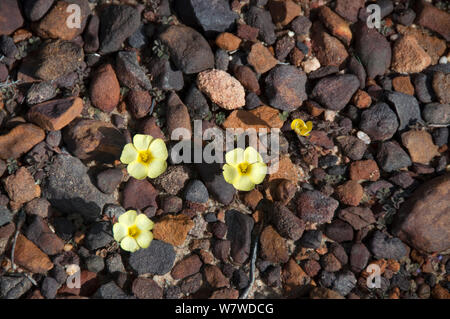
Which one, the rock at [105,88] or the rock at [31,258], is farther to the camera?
the rock at [105,88]

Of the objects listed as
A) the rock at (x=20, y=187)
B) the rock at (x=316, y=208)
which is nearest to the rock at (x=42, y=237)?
the rock at (x=20, y=187)

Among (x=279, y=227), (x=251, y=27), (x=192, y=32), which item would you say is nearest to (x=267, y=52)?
(x=251, y=27)

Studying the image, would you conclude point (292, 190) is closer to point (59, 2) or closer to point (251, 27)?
point (251, 27)

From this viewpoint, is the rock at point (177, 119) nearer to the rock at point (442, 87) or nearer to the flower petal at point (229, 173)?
the flower petal at point (229, 173)

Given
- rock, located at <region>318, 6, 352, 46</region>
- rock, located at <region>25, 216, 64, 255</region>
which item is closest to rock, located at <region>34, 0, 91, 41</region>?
rock, located at <region>25, 216, 64, 255</region>

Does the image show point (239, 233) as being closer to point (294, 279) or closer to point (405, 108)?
point (294, 279)
